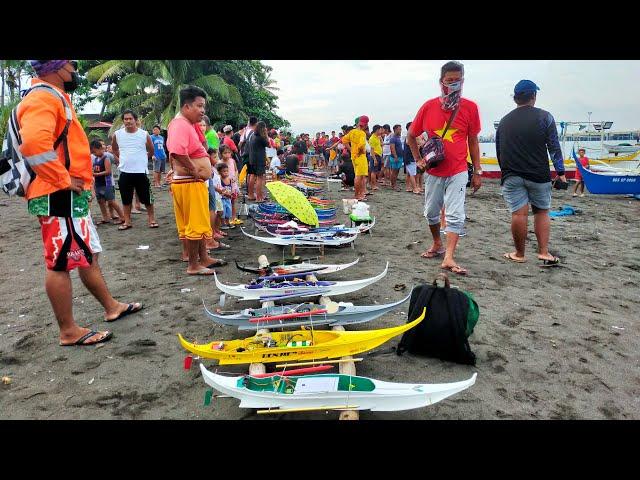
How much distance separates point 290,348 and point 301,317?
0.61 m

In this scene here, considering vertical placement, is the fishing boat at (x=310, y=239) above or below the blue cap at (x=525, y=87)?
below

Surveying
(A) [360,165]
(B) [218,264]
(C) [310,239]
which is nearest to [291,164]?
(A) [360,165]

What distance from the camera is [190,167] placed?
12.9ft

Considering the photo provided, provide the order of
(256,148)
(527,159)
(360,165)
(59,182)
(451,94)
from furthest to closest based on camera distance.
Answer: (360,165)
(256,148)
(527,159)
(451,94)
(59,182)

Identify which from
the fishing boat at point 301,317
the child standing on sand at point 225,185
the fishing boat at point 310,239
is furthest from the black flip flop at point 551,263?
the child standing on sand at point 225,185

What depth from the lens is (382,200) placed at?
32.6 feet

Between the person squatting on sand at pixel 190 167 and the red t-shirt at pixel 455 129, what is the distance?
2.48 m

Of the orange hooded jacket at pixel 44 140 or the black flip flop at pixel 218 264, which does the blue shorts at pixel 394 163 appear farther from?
the orange hooded jacket at pixel 44 140

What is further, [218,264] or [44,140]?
[218,264]

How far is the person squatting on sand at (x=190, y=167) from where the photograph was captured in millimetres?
3922

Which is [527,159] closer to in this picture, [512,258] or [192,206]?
[512,258]

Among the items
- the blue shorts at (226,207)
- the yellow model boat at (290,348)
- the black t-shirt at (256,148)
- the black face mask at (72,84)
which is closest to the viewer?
the yellow model boat at (290,348)
